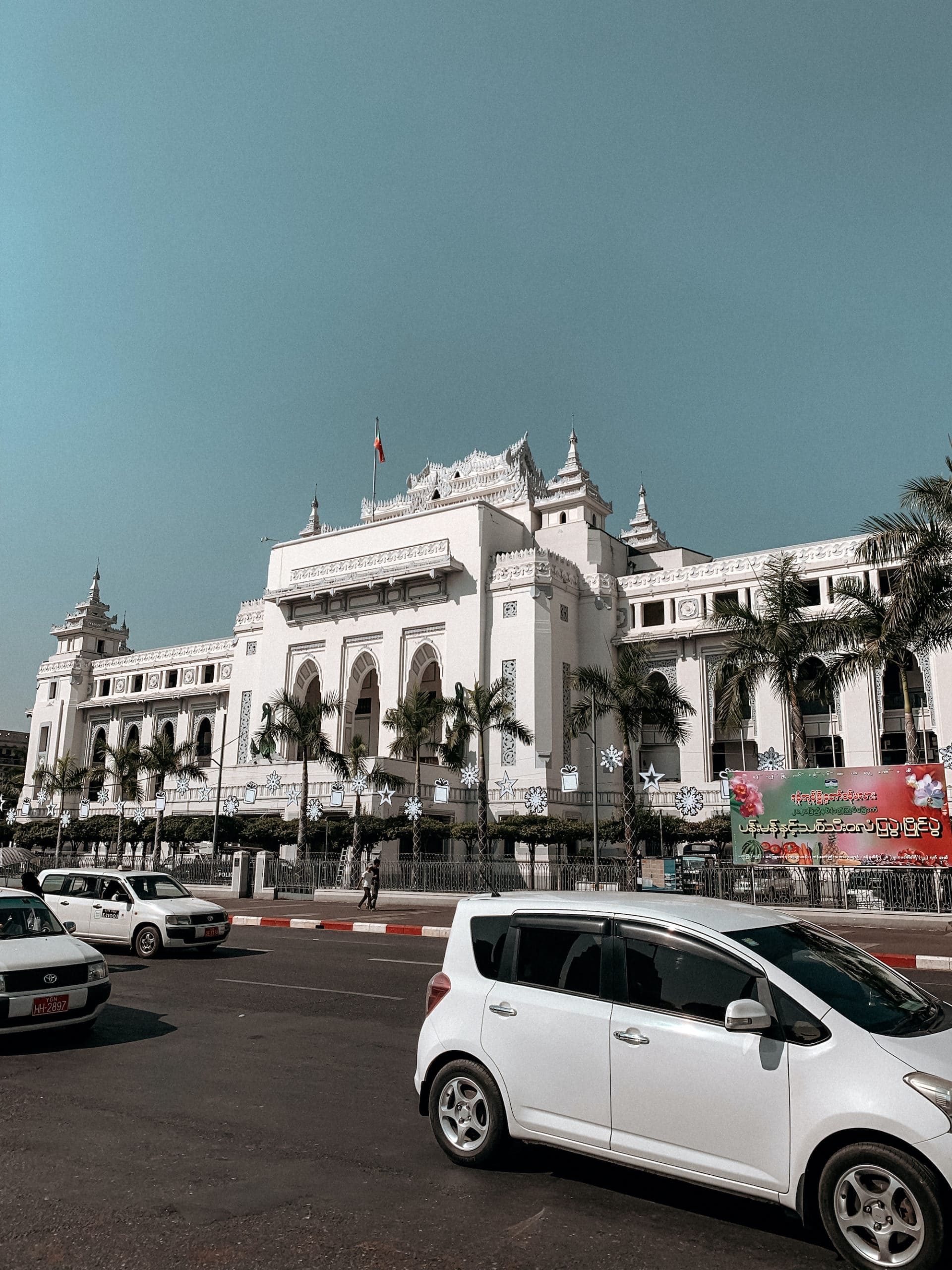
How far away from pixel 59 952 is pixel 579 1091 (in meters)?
6.09

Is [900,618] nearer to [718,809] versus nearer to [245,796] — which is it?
[718,809]

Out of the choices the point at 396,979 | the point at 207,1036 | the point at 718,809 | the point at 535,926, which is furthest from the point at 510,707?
the point at 535,926

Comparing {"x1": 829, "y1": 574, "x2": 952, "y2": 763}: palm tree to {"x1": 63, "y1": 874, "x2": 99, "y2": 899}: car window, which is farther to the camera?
{"x1": 829, "y1": 574, "x2": 952, "y2": 763}: palm tree

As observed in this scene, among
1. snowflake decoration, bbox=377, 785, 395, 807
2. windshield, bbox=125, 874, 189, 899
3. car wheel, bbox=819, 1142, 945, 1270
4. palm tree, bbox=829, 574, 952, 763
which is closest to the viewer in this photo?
car wheel, bbox=819, 1142, 945, 1270

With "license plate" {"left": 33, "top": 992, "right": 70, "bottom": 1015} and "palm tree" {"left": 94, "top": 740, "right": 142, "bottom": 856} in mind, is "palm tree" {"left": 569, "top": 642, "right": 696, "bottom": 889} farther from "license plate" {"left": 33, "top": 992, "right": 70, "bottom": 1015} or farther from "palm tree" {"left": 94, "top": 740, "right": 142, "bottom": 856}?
"palm tree" {"left": 94, "top": 740, "right": 142, "bottom": 856}

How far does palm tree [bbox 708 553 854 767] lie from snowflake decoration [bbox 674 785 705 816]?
780cm

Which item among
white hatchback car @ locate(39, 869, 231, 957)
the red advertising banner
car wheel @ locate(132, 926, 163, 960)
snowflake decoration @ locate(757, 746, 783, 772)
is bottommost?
car wheel @ locate(132, 926, 163, 960)

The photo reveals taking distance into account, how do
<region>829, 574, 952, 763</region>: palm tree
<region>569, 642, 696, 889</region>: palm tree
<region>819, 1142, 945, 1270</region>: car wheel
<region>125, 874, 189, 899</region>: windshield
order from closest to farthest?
<region>819, 1142, 945, 1270</region>: car wheel
<region>125, 874, 189, 899</region>: windshield
<region>829, 574, 952, 763</region>: palm tree
<region>569, 642, 696, 889</region>: palm tree

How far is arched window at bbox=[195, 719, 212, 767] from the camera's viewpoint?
6469 centimetres

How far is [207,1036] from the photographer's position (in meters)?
8.90

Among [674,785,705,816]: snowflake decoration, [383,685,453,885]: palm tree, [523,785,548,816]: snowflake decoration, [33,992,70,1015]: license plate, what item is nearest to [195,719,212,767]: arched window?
[383,685,453,885]: palm tree

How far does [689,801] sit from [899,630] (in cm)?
1446

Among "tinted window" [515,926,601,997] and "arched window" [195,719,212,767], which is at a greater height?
"arched window" [195,719,212,767]

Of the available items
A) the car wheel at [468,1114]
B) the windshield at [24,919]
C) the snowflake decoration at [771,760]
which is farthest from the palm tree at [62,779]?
the car wheel at [468,1114]
